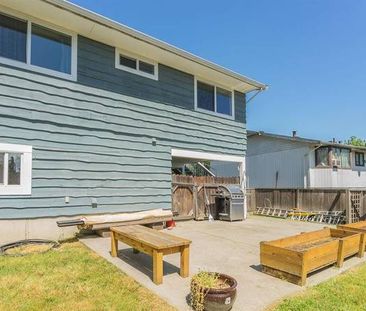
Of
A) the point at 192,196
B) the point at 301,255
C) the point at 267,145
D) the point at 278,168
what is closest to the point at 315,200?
the point at 192,196

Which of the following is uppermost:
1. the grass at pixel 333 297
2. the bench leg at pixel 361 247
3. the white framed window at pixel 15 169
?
the white framed window at pixel 15 169

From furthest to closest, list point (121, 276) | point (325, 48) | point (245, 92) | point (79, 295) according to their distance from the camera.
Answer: point (325, 48)
point (245, 92)
point (121, 276)
point (79, 295)

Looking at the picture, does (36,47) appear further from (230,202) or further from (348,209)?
(348,209)

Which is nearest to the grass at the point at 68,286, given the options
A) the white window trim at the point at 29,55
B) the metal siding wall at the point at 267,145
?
the white window trim at the point at 29,55

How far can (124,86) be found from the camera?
8320 mm

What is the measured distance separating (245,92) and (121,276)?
9134 millimetres

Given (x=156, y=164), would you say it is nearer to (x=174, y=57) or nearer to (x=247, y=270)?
(x=174, y=57)

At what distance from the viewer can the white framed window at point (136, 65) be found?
8359mm

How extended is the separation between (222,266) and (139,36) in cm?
597

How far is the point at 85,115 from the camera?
295 inches

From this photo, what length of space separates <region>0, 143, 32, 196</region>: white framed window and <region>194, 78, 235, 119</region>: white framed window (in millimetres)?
5618

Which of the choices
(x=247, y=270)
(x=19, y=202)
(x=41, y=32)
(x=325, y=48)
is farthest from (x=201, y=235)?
(x=325, y=48)

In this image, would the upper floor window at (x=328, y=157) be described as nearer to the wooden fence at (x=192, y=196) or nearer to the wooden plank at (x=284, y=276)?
the wooden fence at (x=192, y=196)

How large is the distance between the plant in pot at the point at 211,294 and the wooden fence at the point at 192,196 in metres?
7.08
